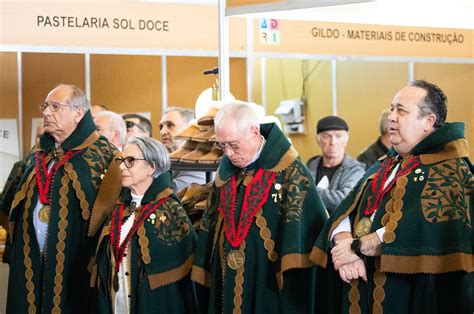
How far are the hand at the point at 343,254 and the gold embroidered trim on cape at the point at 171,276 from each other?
0.92m

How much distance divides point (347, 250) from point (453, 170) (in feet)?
1.70

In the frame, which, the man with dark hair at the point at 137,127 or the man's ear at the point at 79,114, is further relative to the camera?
the man with dark hair at the point at 137,127

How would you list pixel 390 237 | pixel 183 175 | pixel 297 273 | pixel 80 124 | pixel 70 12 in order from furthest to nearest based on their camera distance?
pixel 70 12 → pixel 183 175 → pixel 80 124 → pixel 297 273 → pixel 390 237

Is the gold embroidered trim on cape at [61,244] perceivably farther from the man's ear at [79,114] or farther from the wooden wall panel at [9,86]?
the wooden wall panel at [9,86]

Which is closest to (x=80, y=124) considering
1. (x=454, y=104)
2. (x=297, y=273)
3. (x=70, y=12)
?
(x=297, y=273)

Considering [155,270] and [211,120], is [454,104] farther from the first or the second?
[155,270]

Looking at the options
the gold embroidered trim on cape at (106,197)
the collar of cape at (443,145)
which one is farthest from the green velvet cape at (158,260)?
the collar of cape at (443,145)

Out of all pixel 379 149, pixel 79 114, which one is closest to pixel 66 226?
pixel 79 114

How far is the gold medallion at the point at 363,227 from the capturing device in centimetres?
414

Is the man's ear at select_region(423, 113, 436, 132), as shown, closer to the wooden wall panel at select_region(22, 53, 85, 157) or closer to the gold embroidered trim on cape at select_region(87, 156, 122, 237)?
the gold embroidered trim on cape at select_region(87, 156, 122, 237)

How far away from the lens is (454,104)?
8.32m

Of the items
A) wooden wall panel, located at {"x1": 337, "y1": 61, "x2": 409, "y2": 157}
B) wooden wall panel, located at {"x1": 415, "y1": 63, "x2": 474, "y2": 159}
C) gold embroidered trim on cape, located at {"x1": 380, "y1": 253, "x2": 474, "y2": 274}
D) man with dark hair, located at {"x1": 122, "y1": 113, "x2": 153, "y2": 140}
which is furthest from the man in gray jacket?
wooden wall panel, located at {"x1": 337, "y1": 61, "x2": 409, "y2": 157}

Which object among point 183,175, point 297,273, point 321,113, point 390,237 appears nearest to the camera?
point 390,237

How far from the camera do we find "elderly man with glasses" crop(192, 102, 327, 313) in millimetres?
4418
